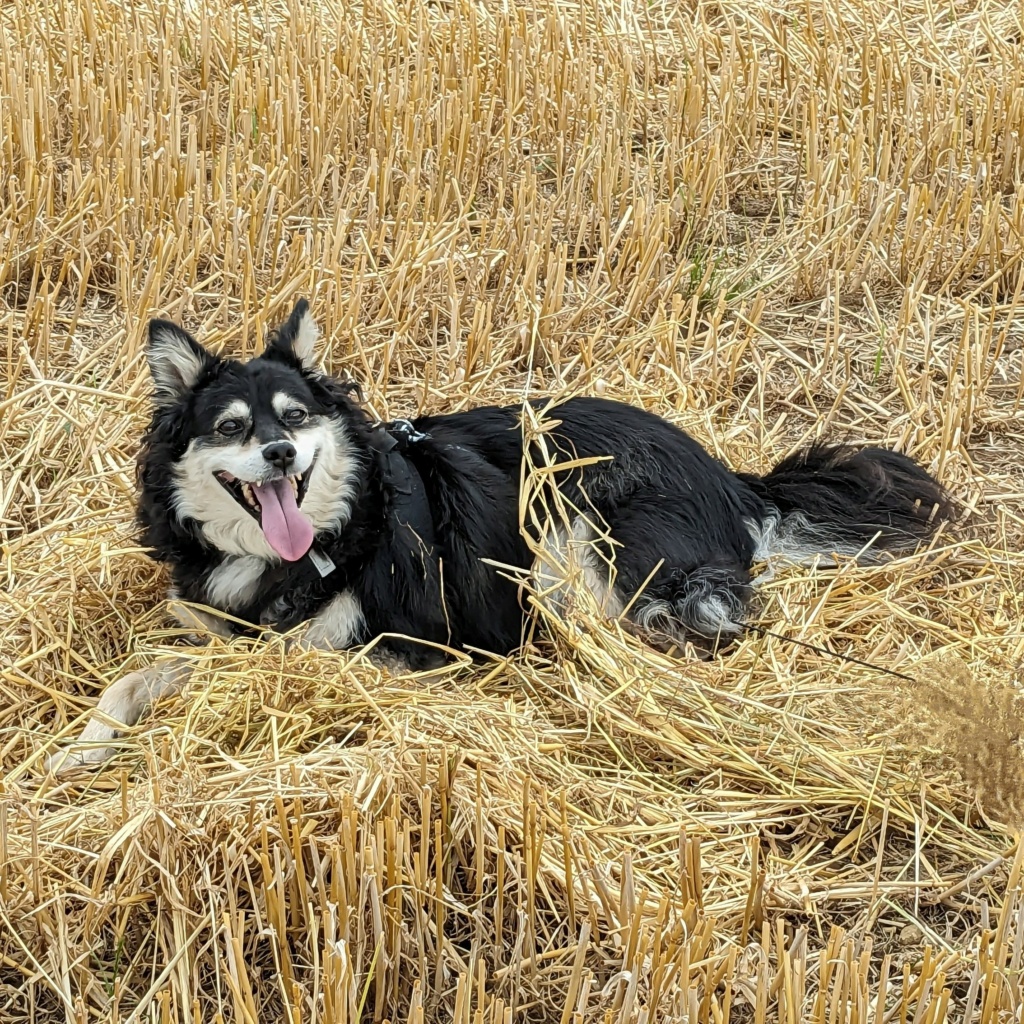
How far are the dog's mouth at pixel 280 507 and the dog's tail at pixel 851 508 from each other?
5.04 feet

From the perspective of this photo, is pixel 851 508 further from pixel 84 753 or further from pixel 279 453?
pixel 84 753

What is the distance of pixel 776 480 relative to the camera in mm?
4742

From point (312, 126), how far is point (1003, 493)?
12.7 feet

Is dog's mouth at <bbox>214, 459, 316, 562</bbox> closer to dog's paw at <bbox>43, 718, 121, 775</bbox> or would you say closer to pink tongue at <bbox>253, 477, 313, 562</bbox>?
pink tongue at <bbox>253, 477, 313, 562</bbox>

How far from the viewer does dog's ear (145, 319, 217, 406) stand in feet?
13.1

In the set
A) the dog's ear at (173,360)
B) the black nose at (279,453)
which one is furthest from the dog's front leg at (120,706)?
the dog's ear at (173,360)

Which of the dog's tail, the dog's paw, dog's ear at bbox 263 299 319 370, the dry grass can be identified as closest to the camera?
the dry grass

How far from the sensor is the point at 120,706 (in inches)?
152

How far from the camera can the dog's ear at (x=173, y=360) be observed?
4004mm

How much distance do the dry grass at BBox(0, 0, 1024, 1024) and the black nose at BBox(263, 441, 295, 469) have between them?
56 cm

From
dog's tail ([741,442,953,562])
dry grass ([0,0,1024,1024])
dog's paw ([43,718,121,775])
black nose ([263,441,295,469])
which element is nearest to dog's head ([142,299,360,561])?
black nose ([263,441,295,469])


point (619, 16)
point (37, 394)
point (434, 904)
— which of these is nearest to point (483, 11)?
point (619, 16)

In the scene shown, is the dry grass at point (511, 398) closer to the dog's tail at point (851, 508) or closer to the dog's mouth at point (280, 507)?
the dog's tail at point (851, 508)

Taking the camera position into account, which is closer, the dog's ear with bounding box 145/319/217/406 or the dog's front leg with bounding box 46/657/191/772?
the dog's front leg with bounding box 46/657/191/772
